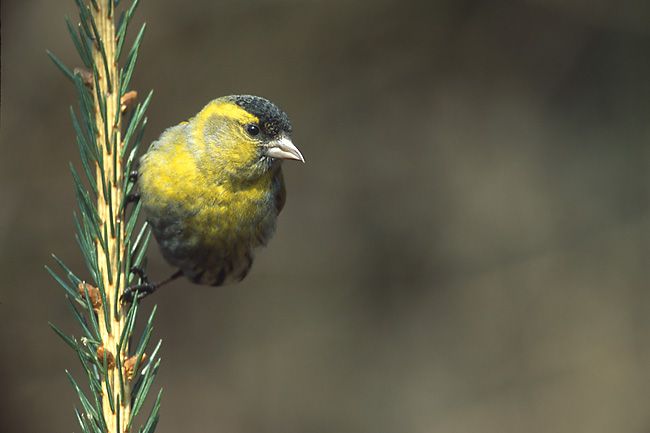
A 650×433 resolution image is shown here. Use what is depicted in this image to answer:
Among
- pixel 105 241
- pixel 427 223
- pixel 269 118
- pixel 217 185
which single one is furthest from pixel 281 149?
pixel 427 223

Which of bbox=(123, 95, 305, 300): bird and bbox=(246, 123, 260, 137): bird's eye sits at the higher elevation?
bbox=(246, 123, 260, 137): bird's eye

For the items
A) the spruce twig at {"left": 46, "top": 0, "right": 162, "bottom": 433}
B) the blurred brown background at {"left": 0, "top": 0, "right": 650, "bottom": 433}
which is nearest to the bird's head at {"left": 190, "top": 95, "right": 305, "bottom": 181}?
the spruce twig at {"left": 46, "top": 0, "right": 162, "bottom": 433}

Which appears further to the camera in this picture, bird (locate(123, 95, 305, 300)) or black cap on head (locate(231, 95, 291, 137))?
black cap on head (locate(231, 95, 291, 137))

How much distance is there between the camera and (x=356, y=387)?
227 inches

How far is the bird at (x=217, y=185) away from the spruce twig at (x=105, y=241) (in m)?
0.66

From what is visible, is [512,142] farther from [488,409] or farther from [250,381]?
[250,381]

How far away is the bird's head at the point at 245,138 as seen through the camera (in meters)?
2.67

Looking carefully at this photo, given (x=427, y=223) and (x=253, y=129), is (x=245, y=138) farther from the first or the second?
(x=427, y=223)

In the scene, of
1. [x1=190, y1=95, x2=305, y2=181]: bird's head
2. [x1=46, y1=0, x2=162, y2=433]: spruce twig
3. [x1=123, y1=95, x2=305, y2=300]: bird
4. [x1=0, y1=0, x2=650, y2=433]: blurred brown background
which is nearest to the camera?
[x1=46, y1=0, x2=162, y2=433]: spruce twig

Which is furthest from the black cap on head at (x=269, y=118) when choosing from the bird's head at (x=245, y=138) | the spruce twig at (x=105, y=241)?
the spruce twig at (x=105, y=241)

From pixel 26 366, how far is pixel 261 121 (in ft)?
10.3

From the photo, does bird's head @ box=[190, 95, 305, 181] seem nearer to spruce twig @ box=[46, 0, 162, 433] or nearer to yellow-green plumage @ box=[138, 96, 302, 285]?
yellow-green plumage @ box=[138, 96, 302, 285]

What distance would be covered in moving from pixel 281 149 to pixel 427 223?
3.56 meters

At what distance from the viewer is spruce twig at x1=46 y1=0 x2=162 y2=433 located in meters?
1.61
